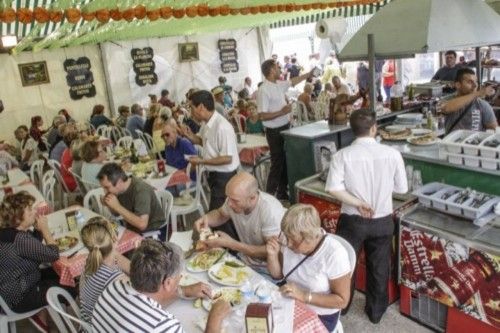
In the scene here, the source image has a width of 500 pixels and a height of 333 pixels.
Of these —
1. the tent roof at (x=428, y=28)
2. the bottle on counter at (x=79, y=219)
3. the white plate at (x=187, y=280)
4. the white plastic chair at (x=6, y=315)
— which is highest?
the tent roof at (x=428, y=28)

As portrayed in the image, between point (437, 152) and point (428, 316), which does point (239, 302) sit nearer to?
point (428, 316)

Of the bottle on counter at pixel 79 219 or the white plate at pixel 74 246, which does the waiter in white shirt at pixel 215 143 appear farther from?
the white plate at pixel 74 246

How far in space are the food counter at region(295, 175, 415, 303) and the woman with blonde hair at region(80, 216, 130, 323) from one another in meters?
1.82

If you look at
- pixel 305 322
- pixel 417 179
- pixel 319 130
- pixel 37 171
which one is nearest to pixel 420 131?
pixel 417 179

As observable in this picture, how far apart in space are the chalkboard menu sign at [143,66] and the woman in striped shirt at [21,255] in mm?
9497

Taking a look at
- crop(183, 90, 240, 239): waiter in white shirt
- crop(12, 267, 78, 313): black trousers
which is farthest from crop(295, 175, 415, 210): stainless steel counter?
crop(12, 267, 78, 313): black trousers

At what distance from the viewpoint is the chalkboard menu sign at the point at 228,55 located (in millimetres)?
13758

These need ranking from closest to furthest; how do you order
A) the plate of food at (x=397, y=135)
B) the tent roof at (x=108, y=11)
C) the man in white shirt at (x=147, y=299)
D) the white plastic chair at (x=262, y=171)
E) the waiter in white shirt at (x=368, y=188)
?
the man in white shirt at (x=147, y=299) → the waiter in white shirt at (x=368, y=188) → the plate of food at (x=397, y=135) → the tent roof at (x=108, y=11) → the white plastic chair at (x=262, y=171)

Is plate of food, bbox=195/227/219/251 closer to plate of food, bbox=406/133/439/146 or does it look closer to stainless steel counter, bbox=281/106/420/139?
stainless steel counter, bbox=281/106/420/139

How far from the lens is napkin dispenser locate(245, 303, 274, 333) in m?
1.85

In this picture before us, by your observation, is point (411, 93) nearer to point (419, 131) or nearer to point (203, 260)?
point (419, 131)

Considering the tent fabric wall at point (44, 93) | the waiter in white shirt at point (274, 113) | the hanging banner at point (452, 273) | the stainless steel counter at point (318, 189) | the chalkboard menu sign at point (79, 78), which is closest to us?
the hanging banner at point (452, 273)

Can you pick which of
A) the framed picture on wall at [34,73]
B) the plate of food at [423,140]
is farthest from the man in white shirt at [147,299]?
the framed picture on wall at [34,73]

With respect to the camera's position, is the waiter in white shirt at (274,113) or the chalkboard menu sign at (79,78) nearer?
the waiter in white shirt at (274,113)
